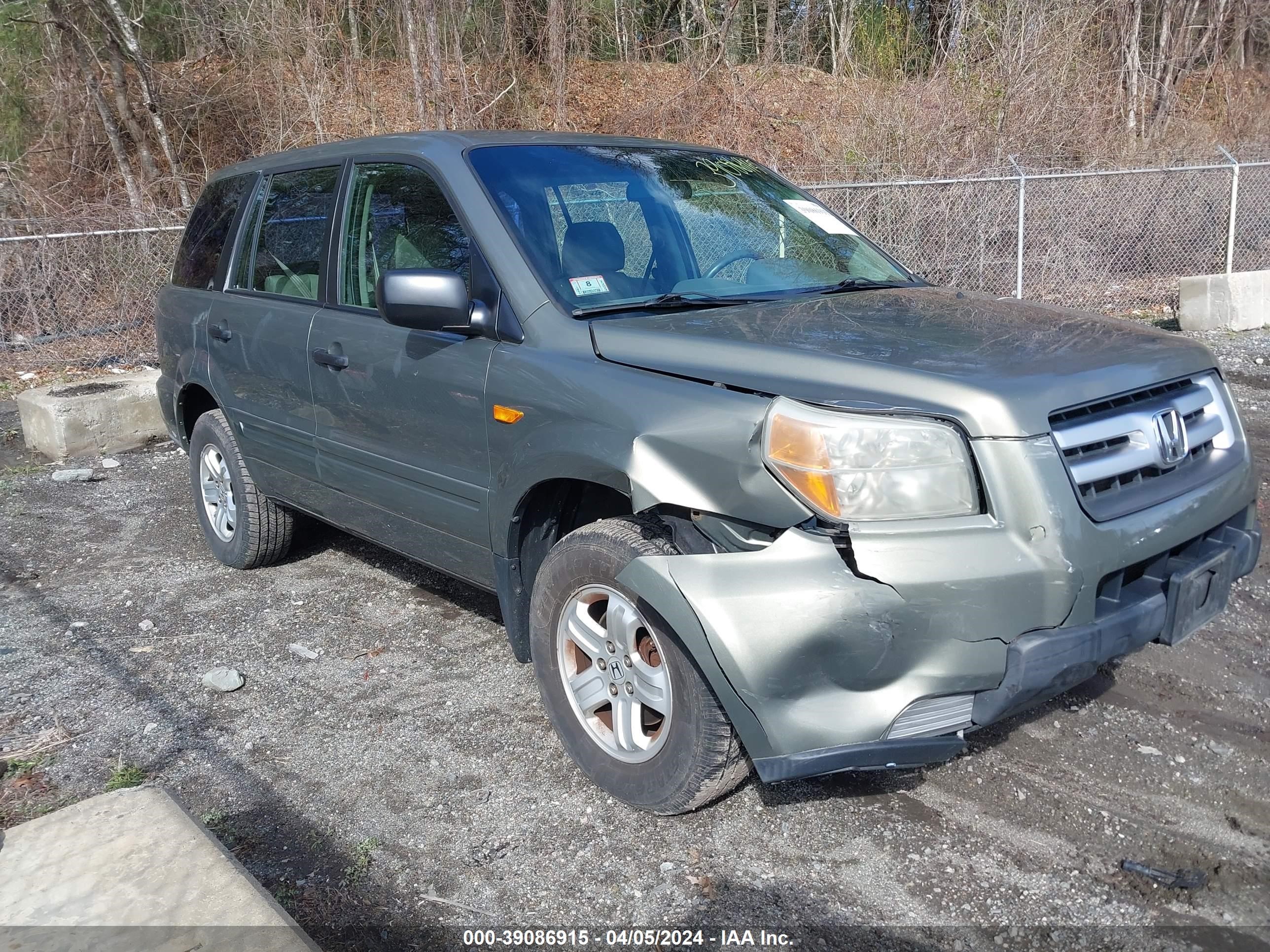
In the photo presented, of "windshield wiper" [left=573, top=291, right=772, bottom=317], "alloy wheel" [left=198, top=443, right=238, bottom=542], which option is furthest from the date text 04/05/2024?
"alloy wheel" [left=198, top=443, right=238, bottom=542]

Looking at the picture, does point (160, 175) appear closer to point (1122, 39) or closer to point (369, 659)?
point (369, 659)

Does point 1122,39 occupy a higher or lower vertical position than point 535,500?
higher

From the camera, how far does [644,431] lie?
2.86 meters

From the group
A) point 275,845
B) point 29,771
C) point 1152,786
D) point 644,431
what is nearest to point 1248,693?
point 1152,786

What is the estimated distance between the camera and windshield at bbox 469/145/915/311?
3.53 m

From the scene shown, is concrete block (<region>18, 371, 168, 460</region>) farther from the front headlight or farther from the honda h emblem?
the honda h emblem

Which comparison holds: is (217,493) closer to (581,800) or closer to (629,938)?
(581,800)

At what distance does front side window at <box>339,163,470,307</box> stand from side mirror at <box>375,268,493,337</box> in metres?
0.22

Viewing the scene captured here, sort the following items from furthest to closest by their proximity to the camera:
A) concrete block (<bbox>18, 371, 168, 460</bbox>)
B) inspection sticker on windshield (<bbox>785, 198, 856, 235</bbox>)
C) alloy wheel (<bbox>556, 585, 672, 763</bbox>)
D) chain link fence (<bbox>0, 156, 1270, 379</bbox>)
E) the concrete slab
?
1. chain link fence (<bbox>0, 156, 1270, 379</bbox>)
2. concrete block (<bbox>18, 371, 168, 460</bbox>)
3. inspection sticker on windshield (<bbox>785, 198, 856, 235</bbox>)
4. alloy wheel (<bbox>556, 585, 672, 763</bbox>)
5. the concrete slab

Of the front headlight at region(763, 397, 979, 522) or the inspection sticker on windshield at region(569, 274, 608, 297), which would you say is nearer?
the front headlight at region(763, 397, 979, 522)

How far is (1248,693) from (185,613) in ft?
14.4

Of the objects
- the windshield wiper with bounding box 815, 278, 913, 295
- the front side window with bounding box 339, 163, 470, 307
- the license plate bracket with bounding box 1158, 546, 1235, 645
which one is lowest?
the license plate bracket with bounding box 1158, 546, 1235, 645

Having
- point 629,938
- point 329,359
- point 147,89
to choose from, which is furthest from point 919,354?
point 147,89

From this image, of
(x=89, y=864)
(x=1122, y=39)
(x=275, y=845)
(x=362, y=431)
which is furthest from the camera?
(x=1122, y=39)
